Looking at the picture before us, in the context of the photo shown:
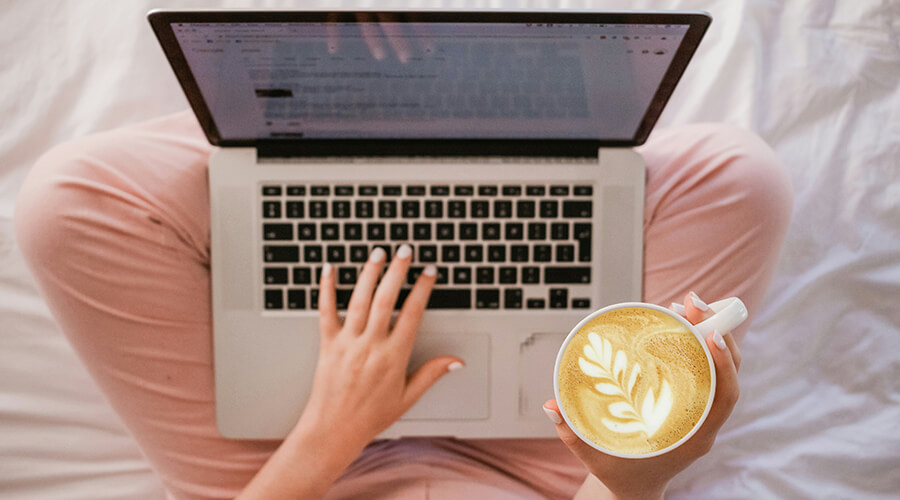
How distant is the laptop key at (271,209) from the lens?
2.40ft

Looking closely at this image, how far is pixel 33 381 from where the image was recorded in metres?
0.89

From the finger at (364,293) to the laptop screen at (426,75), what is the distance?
0.51ft

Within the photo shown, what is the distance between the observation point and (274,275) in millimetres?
739

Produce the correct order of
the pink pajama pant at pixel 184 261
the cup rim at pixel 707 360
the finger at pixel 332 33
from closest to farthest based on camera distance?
the cup rim at pixel 707 360 < the finger at pixel 332 33 < the pink pajama pant at pixel 184 261

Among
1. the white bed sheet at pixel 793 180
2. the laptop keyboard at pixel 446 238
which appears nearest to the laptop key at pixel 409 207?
the laptop keyboard at pixel 446 238

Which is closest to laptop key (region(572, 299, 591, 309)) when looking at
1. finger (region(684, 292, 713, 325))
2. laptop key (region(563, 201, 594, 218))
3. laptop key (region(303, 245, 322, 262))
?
laptop key (region(563, 201, 594, 218))

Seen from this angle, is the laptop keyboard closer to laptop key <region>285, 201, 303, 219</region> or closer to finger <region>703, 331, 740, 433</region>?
laptop key <region>285, 201, 303, 219</region>

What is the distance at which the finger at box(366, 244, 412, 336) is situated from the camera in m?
0.71

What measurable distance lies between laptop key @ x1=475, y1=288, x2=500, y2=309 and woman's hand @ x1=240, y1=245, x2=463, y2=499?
67 millimetres

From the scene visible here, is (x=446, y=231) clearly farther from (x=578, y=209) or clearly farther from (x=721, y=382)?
(x=721, y=382)

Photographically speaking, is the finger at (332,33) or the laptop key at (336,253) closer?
the finger at (332,33)

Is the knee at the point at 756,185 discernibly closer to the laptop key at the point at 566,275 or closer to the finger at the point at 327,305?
the laptop key at the point at 566,275

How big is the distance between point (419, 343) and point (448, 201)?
186mm

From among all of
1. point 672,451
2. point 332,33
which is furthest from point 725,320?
point 332,33
